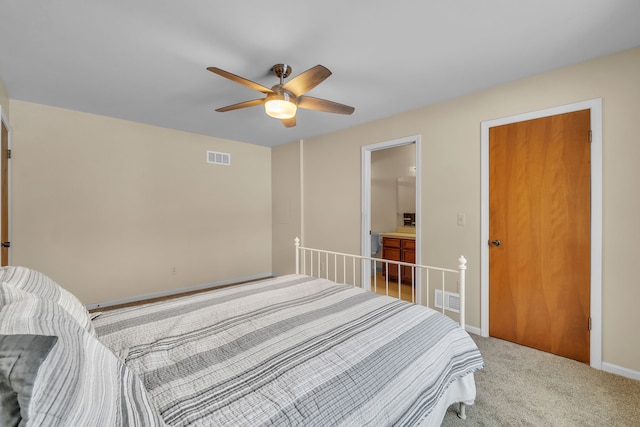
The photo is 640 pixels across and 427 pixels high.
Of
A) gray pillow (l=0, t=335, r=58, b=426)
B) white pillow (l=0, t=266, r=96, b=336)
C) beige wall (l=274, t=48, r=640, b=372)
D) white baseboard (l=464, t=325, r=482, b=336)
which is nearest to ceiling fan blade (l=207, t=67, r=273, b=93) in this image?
white pillow (l=0, t=266, r=96, b=336)

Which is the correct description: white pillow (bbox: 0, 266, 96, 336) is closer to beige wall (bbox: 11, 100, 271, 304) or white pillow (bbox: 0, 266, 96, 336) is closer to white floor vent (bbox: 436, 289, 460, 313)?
beige wall (bbox: 11, 100, 271, 304)

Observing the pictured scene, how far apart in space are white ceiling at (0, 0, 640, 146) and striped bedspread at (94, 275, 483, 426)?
5.90ft

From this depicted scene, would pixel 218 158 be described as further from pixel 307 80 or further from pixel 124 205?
pixel 307 80

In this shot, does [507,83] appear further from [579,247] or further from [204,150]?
[204,150]

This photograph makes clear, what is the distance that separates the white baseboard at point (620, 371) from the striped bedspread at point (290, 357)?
1.36 metres

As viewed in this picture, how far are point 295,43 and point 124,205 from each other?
9.97ft

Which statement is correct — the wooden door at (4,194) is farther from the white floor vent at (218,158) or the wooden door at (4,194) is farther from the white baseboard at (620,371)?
the white baseboard at (620,371)

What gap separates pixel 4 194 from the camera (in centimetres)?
259

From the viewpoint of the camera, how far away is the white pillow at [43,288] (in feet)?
3.61

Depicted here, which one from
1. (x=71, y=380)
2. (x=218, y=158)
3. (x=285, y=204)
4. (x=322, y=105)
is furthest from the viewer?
(x=285, y=204)

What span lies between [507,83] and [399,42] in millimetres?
1314

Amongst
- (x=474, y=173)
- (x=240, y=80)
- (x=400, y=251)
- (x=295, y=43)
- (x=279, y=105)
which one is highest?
(x=295, y=43)

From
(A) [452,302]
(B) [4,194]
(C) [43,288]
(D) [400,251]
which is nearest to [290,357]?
(C) [43,288]

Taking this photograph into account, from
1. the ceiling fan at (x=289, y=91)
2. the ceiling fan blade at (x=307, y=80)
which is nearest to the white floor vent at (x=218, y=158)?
the ceiling fan at (x=289, y=91)
